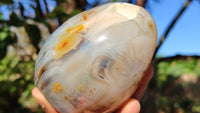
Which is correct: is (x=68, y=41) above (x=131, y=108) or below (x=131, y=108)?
above

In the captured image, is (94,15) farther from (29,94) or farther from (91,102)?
→ (29,94)

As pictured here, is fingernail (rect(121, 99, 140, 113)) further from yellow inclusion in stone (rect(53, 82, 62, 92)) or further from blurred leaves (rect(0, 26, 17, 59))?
blurred leaves (rect(0, 26, 17, 59))

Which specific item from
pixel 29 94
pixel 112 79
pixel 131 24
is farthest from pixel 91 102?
pixel 29 94

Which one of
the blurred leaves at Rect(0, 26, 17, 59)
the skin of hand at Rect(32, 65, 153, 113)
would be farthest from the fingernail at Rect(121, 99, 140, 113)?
the blurred leaves at Rect(0, 26, 17, 59)

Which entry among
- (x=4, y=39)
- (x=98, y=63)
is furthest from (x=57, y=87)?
(x=4, y=39)

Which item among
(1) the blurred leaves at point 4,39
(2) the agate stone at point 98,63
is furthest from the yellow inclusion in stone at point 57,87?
(1) the blurred leaves at point 4,39

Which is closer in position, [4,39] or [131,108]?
[131,108]

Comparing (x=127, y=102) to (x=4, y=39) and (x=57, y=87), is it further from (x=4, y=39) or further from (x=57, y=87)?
(x=4, y=39)
